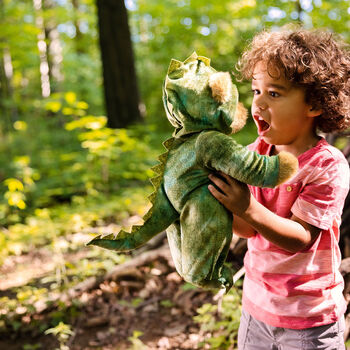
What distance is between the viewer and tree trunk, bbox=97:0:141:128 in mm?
6582

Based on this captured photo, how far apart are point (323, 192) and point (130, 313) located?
2.30 metres

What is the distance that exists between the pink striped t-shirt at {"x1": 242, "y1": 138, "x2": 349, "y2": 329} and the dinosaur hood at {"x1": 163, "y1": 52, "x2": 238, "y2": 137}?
37 cm

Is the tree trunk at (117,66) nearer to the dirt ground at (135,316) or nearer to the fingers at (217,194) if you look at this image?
the dirt ground at (135,316)

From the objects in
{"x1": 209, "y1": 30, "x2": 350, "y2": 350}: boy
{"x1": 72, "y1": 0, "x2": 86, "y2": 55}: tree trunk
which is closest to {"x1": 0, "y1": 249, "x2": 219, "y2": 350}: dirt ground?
{"x1": 209, "y1": 30, "x2": 350, "y2": 350}: boy

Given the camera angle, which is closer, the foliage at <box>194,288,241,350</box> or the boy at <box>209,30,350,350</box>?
the boy at <box>209,30,350,350</box>

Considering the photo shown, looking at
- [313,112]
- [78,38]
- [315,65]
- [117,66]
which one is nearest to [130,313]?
[313,112]

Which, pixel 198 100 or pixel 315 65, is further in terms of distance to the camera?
pixel 315 65

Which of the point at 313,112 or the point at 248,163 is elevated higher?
the point at 313,112

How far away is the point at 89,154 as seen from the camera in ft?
17.7

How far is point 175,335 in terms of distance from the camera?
2797mm

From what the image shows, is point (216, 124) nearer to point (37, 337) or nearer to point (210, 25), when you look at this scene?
point (37, 337)

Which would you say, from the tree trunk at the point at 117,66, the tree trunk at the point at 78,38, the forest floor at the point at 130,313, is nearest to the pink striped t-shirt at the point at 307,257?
the forest floor at the point at 130,313

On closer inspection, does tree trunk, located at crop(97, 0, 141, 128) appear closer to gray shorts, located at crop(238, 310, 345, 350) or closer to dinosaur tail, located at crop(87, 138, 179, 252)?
gray shorts, located at crop(238, 310, 345, 350)

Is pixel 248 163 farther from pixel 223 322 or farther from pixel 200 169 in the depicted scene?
pixel 223 322
